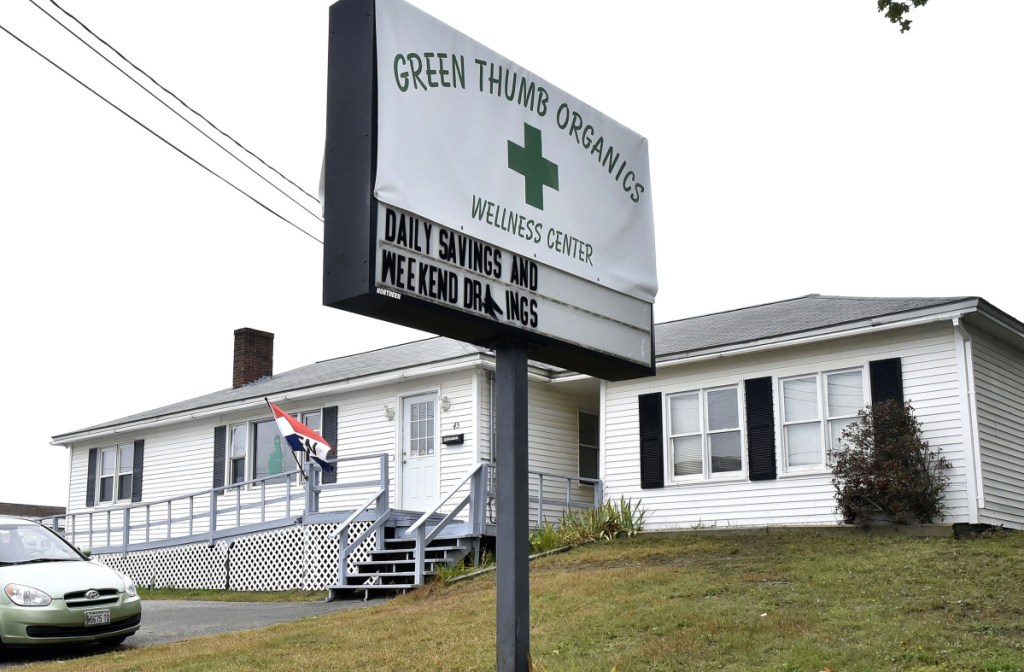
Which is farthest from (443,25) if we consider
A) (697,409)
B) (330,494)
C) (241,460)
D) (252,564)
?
(241,460)

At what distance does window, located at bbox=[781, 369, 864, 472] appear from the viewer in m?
17.4

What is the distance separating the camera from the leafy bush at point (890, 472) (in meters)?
15.8

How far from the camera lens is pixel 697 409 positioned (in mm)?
19328

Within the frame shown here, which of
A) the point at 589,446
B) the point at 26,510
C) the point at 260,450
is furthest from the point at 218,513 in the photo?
the point at 26,510

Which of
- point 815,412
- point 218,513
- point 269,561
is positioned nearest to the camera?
point 815,412

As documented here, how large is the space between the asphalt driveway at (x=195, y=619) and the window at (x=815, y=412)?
7.10 m

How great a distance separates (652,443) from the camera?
64.5ft

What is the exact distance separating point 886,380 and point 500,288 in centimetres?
1157

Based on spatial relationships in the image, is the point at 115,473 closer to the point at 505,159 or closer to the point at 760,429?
the point at 760,429

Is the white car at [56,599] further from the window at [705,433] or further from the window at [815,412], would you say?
the window at [815,412]

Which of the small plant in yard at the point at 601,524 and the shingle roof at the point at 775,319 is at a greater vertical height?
the shingle roof at the point at 775,319

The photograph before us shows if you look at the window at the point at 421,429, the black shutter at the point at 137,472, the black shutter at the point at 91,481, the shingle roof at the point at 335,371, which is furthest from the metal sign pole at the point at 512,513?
the black shutter at the point at 91,481

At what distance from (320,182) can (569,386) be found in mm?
15850

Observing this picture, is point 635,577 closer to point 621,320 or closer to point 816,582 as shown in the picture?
point 816,582
